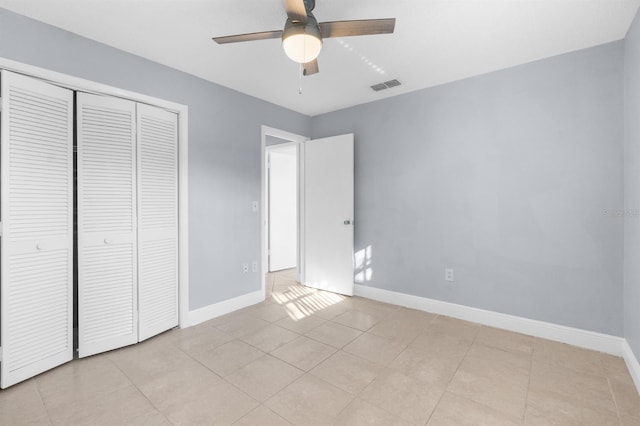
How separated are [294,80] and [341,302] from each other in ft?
8.62

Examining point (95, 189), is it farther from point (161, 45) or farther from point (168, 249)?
point (161, 45)

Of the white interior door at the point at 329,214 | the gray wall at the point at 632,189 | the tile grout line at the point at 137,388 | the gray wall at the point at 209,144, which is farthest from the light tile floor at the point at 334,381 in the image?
the white interior door at the point at 329,214

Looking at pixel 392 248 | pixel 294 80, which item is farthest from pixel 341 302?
pixel 294 80

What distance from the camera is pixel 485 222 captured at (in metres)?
2.88

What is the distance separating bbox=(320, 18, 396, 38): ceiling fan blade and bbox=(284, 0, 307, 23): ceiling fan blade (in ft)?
0.48

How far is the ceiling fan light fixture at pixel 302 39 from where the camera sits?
156 cm

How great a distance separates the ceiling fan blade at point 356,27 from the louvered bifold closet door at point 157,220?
181 centimetres

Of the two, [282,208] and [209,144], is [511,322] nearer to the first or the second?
[209,144]

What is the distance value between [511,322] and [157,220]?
3480mm

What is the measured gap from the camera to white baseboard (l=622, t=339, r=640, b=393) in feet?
6.23

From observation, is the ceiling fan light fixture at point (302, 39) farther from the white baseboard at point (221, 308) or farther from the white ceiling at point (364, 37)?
the white baseboard at point (221, 308)

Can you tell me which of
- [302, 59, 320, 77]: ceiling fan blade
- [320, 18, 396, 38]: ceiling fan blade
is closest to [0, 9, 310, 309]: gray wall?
[302, 59, 320, 77]: ceiling fan blade

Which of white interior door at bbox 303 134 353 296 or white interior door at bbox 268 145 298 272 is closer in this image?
white interior door at bbox 303 134 353 296

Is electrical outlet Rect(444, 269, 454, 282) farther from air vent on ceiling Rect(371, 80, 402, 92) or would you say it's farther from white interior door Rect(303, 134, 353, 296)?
air vent on ceiling Rect(371, 80, 402, 92)
